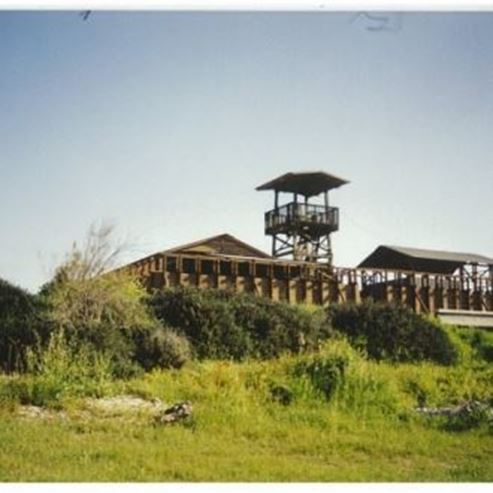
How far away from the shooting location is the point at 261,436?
789cm

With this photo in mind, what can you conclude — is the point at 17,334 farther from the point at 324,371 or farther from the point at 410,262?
the point at 410,262

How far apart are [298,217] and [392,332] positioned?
30.4ft

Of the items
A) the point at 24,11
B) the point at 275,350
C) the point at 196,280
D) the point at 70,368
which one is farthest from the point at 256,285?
the point at 24,11

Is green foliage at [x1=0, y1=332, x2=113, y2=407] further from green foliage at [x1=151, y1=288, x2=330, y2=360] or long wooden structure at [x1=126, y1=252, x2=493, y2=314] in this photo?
long wooden structure at [x1=126, y1=252, x2=493, y2=314]

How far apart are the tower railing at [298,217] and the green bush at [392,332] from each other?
8.07 metres

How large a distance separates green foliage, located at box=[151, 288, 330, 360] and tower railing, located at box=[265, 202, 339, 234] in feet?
29.2

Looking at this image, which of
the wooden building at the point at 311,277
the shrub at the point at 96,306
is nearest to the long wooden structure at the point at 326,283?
the wooden building at the point at 311,277

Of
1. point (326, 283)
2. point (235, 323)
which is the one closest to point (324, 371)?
point (235, 323)

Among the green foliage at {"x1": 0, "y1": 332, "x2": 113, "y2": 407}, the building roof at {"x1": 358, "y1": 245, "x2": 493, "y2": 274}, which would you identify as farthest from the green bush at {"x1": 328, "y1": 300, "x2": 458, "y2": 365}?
the green foliage at {"x1": 0, "y1": 332, "x2": 113, "y2": 407}

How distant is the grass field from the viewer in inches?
261

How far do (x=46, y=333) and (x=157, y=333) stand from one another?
171 cm

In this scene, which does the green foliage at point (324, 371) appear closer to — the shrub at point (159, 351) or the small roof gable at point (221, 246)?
the shrub at point (159, 351)

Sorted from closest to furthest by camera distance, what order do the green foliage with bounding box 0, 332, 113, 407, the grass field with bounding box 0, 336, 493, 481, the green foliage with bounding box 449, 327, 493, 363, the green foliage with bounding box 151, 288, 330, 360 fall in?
1. the grass field with bounding box 0, 336, 493, 481
2. the green foliage with bounding box 0, 332, 113, 407
3. the green foliage with bounding box 151, 288, 330, 360
4. the green foliage with bounding box 449, 327, 493, 363

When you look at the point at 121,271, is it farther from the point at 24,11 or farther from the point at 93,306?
the point at 24,11
